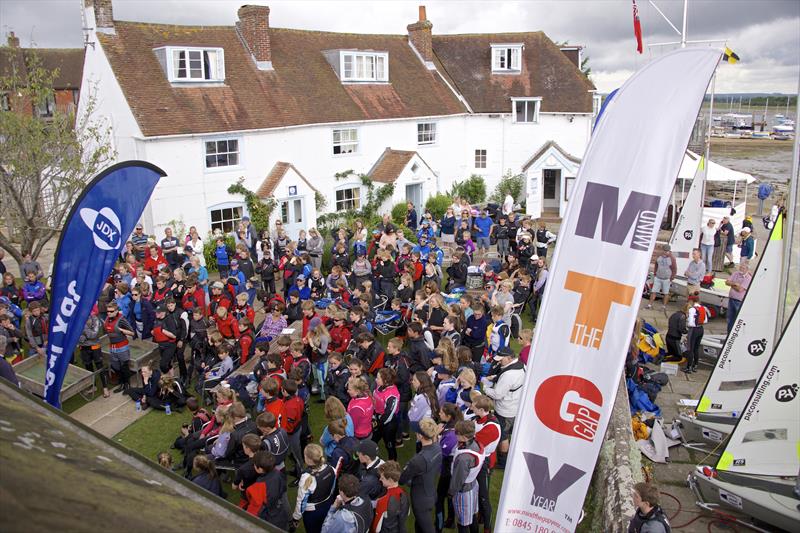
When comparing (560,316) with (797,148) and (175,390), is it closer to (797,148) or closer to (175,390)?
(797,148)

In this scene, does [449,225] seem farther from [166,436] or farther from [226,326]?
[166,436]

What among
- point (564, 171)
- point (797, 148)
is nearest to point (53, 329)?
point (797, 148)

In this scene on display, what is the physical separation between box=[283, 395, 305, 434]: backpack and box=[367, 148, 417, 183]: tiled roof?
19.5 meters

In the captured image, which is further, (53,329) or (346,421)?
(346,421)

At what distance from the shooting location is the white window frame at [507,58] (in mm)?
33125

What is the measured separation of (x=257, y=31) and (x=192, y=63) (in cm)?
359

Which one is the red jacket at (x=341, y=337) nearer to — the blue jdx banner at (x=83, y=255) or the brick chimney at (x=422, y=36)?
the blue jdx banner at (x=83, y=255)

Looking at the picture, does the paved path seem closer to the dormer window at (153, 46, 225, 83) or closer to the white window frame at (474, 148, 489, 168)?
the dormer window at (153, 46, 225, 83)

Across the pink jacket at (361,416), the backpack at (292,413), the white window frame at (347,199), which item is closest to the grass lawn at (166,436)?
the backpack at (292,413)

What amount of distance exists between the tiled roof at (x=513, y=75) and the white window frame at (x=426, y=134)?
3.00 m

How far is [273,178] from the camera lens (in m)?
24.0

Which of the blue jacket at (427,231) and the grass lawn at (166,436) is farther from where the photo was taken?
the blue jacket at (427,231)

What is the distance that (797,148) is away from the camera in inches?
343

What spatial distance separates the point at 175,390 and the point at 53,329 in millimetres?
Answer: 4823
